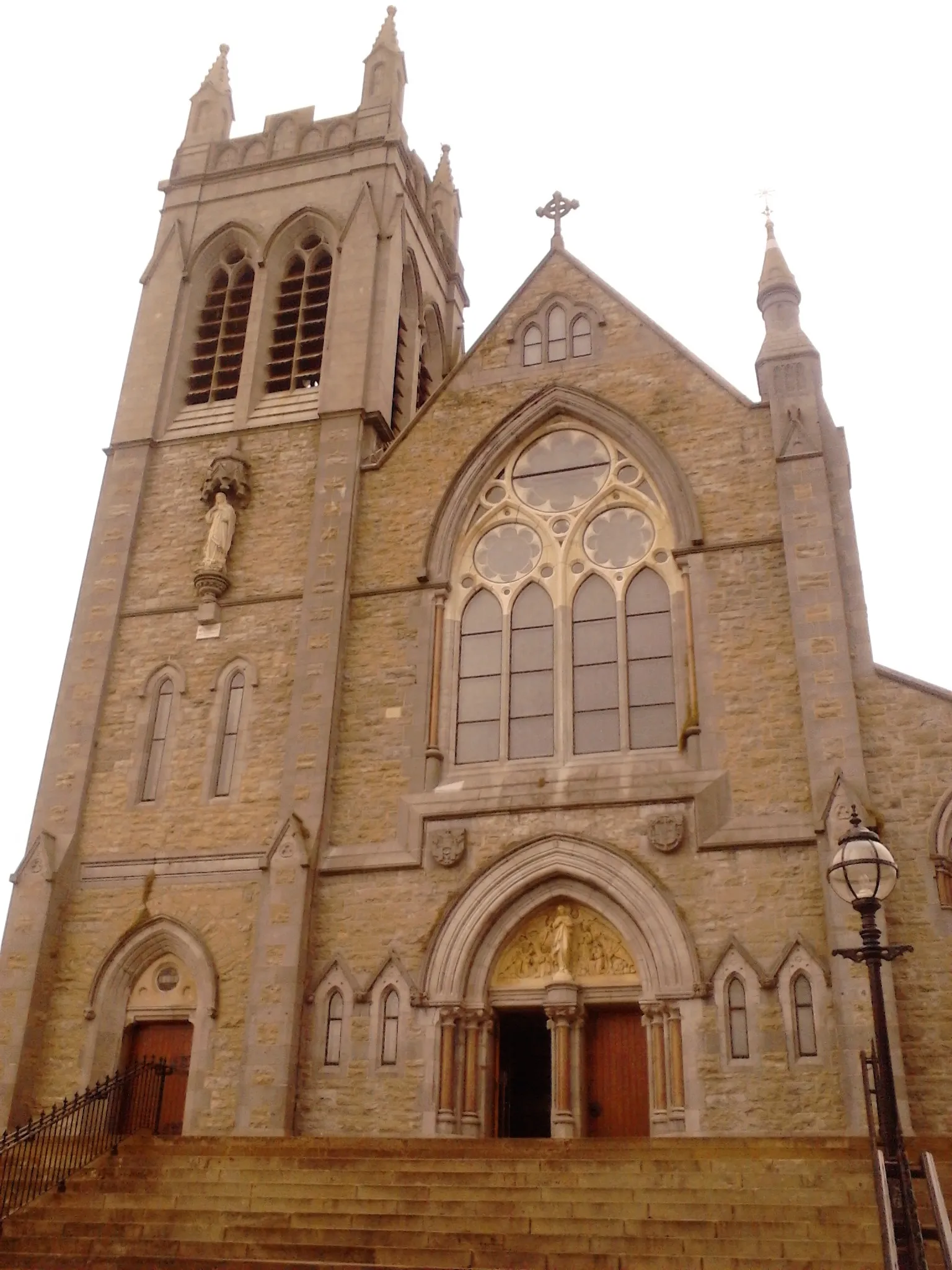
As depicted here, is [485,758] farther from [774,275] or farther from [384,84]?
[384,84]

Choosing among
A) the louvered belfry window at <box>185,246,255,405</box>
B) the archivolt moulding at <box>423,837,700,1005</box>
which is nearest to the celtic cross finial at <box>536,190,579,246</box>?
the louvered belfry window at <box>185,246,255,405</box>

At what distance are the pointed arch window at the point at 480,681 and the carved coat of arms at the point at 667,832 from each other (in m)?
2.63

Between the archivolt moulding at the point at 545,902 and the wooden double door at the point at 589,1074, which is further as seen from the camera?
the archivolt moulding at the point at 545,902

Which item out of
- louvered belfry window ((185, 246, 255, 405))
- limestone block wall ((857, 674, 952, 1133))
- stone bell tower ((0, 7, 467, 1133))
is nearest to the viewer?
limestone block wall ((857, 674, 952, 1133))

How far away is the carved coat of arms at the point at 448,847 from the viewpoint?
15.5m

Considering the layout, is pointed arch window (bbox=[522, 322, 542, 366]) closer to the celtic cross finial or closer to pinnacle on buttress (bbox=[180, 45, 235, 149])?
the celtic cross finial

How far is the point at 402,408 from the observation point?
22.5 metres

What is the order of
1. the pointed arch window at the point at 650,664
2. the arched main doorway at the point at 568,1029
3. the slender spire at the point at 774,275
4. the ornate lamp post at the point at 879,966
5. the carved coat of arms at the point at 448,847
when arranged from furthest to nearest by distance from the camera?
the slender spire at the point at 774,275, the pointed arch window at the point at 650,664, the carved coat of arms at the point at 448,847, the arched main doorway at the point at 568,1029, the ornate lamp post at the point at 879,966

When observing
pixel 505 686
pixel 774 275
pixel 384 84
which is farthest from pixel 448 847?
pixel 384 84

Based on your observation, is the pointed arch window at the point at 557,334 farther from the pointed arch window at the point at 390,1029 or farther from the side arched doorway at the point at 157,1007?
the side arched doorway at the point at 157,1007

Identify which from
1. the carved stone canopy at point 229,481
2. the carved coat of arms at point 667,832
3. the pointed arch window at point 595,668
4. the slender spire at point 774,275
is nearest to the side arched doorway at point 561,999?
the carved coat of arms at point 667,832

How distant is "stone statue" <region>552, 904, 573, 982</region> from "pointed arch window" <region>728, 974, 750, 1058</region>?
200 cm

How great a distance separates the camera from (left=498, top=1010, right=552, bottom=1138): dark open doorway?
1523 cm

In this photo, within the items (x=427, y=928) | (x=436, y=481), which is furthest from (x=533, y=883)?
(x=436, y=481)
